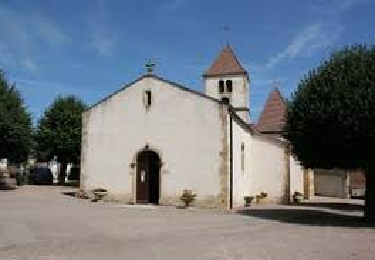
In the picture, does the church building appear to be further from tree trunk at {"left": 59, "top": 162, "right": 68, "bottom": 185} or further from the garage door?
tree trunk at {"left": 59, "top": 162, "right": 68, "bottom": 185}

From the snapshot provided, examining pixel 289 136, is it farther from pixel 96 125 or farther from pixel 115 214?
pixel 96 125

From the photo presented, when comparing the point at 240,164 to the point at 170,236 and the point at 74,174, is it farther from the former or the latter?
the point at 74,174

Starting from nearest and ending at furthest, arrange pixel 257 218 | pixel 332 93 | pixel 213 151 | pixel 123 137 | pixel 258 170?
pixel 332 93 → pixel 257 218 → pixel 213 151 → pixel 123 137 → pixel 258 170

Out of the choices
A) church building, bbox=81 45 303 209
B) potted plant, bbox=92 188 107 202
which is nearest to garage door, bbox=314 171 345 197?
church building, bbox=81 45 303 209

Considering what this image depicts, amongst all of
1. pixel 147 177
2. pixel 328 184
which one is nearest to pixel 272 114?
pixel 328 184

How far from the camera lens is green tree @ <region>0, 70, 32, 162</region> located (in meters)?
35.2

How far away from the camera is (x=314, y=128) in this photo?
21.6 m

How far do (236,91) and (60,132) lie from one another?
1625cm

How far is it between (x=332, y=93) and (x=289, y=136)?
292cm

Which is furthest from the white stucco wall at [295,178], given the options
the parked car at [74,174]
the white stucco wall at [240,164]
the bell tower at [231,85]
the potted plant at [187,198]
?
the parked car at [74,174]

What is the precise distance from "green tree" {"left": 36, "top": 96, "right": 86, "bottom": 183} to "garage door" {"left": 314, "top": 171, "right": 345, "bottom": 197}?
21.8m

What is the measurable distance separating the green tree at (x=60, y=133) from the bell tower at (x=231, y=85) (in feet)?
42.0

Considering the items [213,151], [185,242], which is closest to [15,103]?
[213,151]

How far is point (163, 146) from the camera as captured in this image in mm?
29250
